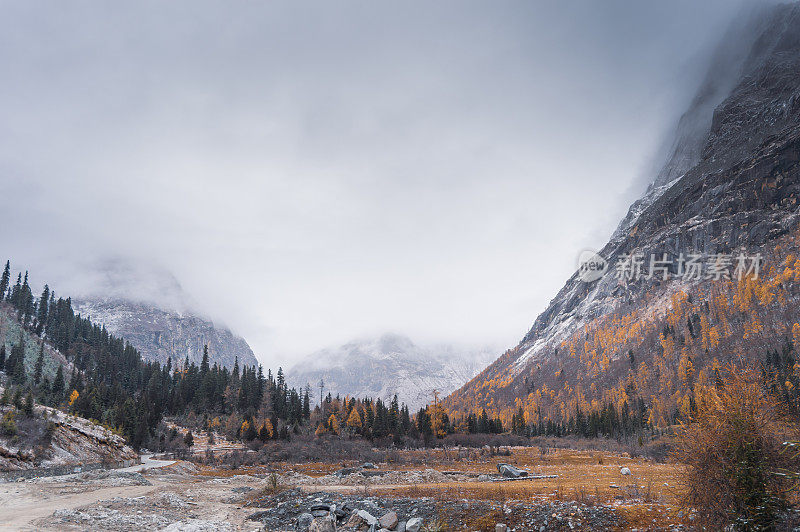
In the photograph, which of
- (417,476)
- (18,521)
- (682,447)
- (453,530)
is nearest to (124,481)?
(18,521)

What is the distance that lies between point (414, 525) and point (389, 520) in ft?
6.34

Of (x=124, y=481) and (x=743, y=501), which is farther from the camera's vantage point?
(x=124, y=481)

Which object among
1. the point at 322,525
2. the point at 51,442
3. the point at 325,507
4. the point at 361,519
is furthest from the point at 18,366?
the point at 361,519

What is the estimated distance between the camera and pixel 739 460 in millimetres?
15125

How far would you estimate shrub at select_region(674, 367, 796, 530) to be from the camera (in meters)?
14.6

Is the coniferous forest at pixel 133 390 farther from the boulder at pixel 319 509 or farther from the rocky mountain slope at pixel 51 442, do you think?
the boulder at pixel 319 509

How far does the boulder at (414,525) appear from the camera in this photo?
72.4 feet

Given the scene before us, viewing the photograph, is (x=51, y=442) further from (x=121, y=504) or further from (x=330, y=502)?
(x=330, y=502)

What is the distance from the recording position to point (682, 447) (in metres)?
16.6

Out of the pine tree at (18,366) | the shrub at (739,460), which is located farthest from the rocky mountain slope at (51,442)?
the pine tree at (18,366)

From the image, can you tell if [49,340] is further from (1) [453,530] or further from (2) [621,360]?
(2) [621,360]

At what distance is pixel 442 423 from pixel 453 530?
303 feet

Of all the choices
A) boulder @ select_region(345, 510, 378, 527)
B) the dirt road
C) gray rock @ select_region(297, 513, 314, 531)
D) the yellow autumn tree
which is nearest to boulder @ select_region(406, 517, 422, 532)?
boulder @ select_region(345, 510, 378, 527)

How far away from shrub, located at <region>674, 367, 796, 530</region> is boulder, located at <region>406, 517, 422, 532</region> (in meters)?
12.7
